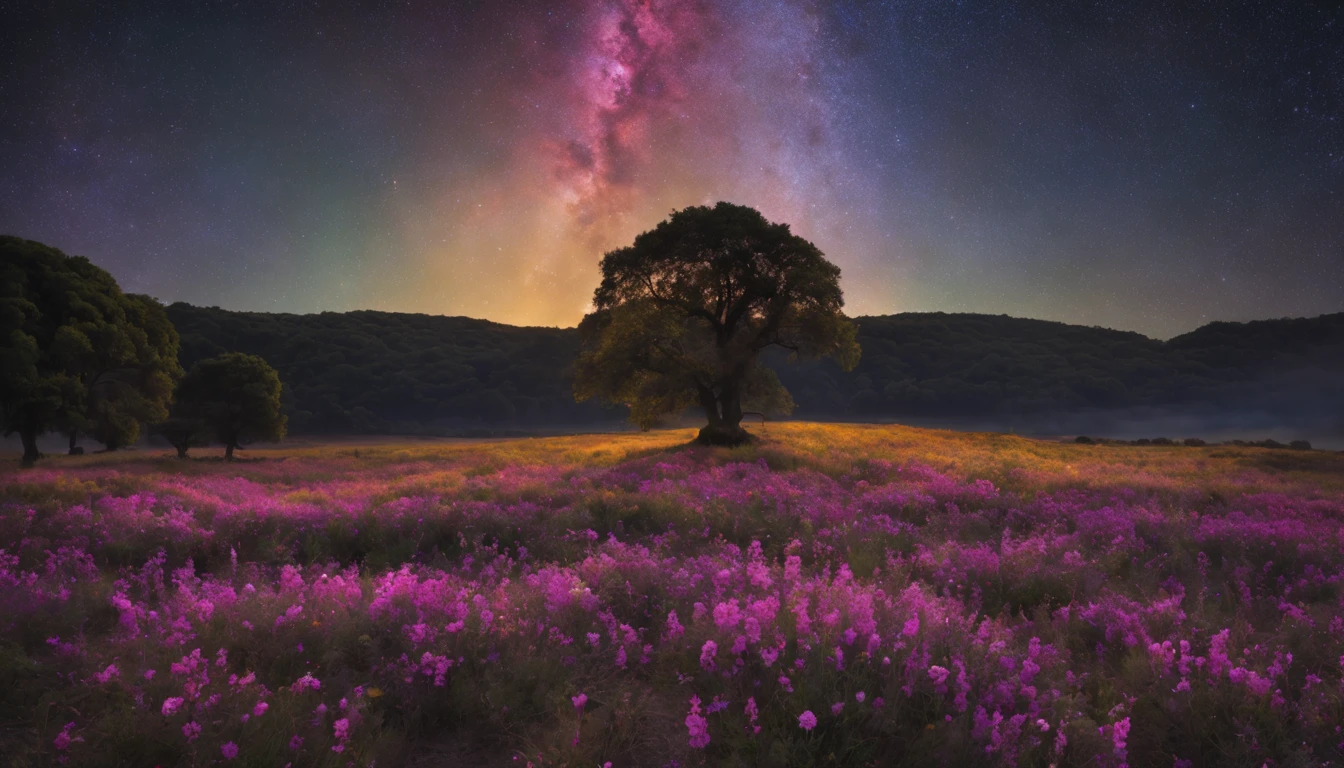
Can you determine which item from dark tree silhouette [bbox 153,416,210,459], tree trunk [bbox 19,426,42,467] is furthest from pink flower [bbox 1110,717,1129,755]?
dark tree silhouette [bbox 153,416,210,459]

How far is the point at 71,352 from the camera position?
22.9 metres

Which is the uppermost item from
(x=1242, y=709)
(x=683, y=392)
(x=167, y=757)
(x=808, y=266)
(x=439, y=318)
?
(x=439, y=318)

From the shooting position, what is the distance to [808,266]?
85.5 ft

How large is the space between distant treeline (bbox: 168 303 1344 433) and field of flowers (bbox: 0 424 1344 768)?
94411mm

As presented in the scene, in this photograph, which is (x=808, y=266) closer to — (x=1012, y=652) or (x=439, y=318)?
(x=1012, y=652)

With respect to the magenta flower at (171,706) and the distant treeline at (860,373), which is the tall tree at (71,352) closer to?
the magenta flower at (171,706)

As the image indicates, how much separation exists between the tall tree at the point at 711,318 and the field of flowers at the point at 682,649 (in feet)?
54.8

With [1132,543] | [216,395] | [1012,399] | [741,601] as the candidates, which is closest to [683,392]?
[1132,543]

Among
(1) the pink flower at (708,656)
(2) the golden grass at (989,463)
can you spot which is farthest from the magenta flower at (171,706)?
(2) the golden grass at (989,463)

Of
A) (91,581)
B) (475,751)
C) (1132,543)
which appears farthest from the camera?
(1132,543)

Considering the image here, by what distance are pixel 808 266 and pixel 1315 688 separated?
2355cm

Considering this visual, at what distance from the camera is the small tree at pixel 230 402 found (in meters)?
32.5

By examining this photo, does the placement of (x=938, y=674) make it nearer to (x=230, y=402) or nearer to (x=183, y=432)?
(x=230, y=402)

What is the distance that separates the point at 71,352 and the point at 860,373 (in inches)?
4439
